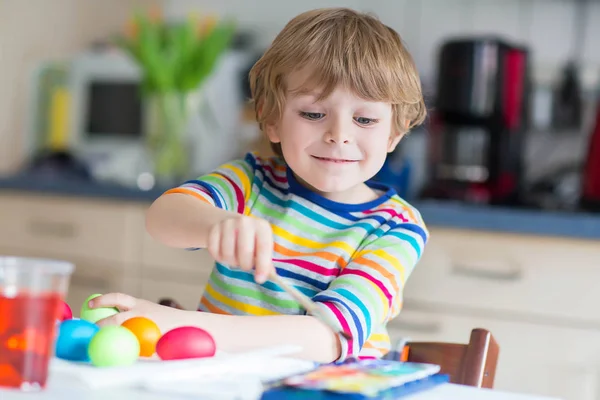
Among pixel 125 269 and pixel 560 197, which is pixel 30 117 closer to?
pixel 125 269

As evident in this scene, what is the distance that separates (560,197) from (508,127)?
27cm

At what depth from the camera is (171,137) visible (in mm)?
2787

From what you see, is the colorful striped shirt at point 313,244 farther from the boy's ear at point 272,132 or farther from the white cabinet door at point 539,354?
the white cabinet door at point 539,354

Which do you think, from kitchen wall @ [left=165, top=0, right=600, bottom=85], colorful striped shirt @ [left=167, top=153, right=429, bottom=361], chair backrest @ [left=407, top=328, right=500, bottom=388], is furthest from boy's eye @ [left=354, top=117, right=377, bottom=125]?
kitchen wall @ [left=165, top=0, right=600, bottom=85]

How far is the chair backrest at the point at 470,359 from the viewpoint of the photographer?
991 mm

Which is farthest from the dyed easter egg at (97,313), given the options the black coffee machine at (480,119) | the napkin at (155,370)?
the black coffee machine at (480,119)

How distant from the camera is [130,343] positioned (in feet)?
2.44

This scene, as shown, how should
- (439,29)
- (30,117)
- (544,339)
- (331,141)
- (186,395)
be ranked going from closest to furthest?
1. (186,395)
2. (331,141)
3. (544,339)
4. (439,29)
5. (30,117)

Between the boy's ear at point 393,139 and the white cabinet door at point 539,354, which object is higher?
the boy's ear at point 393,139

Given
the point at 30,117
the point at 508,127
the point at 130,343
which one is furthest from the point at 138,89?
the point at 130,343

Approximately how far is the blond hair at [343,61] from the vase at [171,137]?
1639 millimetres

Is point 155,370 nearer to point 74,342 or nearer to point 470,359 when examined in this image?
point 74,342

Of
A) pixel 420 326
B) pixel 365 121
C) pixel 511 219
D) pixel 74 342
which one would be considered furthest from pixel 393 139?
pixel 420 326

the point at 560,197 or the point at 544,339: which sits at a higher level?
the point at 560,197
